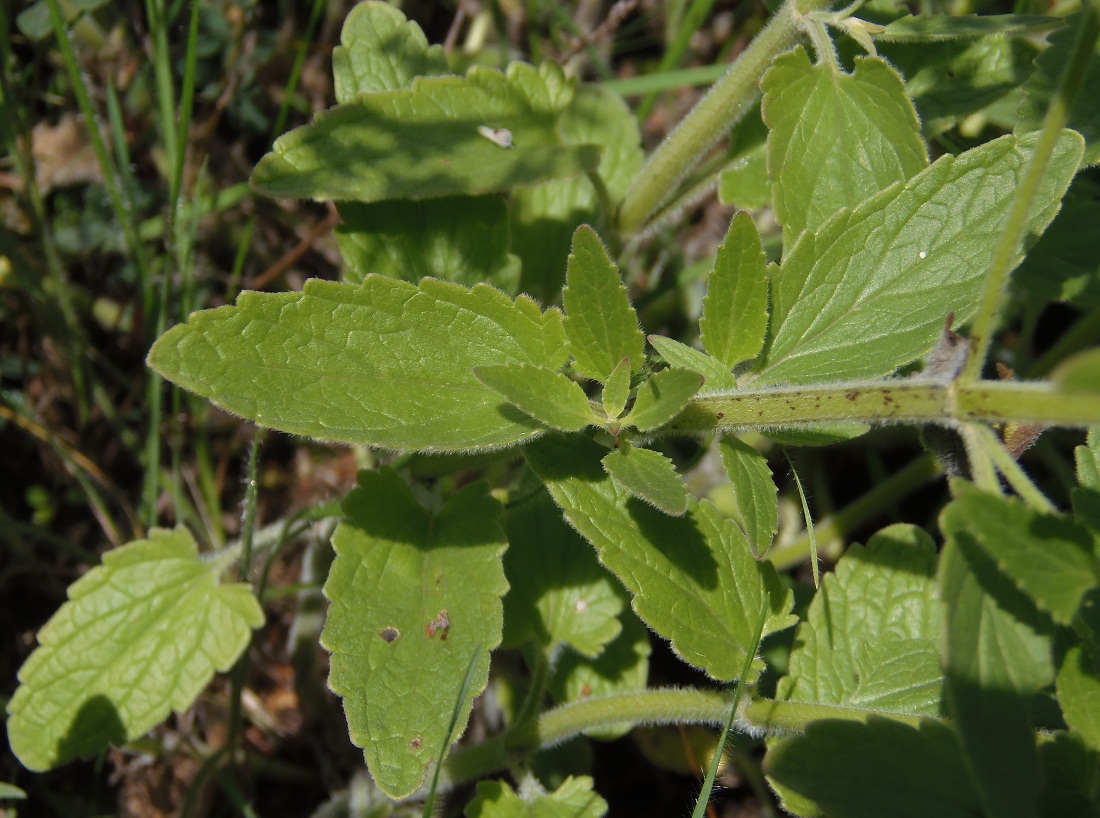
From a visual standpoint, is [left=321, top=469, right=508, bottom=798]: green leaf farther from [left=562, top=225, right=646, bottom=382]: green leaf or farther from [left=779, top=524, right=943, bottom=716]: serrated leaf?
[left=779, top=524, right=943, bottom=716]: serrated leaf

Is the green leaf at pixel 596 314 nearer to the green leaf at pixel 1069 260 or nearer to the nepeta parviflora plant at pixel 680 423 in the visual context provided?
the nepeta parviflora plant at pixel 680 423

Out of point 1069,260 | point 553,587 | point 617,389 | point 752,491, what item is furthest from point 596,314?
point 1069,260

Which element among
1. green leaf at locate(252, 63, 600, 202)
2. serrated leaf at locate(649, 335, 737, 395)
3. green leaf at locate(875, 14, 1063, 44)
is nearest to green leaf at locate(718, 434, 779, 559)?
serrated leaf at locate(649, 335, 737, 395)

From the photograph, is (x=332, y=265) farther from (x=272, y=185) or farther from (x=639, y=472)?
(x=639, y=472)

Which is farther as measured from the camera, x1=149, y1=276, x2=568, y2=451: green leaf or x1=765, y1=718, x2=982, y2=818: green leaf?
x1=149, y1=276, x2=568, y2=451: green leaf

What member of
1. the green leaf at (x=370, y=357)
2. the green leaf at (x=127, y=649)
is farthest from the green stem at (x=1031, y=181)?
the green leaf at (x=127, y=649)

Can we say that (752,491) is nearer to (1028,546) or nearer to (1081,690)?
(1028,546)
